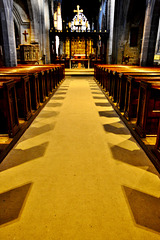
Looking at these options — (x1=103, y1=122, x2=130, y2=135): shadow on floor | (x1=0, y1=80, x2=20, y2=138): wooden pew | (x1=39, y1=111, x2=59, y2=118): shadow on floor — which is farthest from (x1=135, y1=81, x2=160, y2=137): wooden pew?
(x1=0, y1=80, x2=20, y2=138): wooden pew

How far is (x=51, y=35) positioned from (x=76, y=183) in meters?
16.8

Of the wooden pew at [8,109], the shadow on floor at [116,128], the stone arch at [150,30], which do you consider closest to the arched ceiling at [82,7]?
the stone arch at [150,30]

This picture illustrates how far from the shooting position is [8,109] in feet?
9.41

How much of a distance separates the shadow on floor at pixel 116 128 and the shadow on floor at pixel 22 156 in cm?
128

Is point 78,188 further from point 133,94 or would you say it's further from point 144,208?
point 133,94

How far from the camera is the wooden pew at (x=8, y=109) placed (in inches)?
111

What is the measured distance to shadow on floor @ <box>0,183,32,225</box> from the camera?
1534 millimetres

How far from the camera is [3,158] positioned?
7.91 ft

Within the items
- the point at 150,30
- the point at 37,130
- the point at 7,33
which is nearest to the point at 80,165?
the point at 37,130

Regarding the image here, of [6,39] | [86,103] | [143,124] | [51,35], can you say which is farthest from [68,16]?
[143,124]

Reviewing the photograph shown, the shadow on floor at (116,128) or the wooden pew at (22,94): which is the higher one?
the wooden pew at (22,94)

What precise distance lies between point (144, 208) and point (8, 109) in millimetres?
2315

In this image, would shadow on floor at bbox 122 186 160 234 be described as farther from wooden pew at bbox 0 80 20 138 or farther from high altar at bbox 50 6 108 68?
high altar at bbox 50 6 108 68

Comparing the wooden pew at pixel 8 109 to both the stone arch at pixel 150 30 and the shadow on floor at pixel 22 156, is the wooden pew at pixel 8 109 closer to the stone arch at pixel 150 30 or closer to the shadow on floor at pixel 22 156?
the shadow on floor at pixel 22 156
